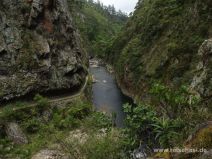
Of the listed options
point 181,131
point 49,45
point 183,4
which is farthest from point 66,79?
point 181,131

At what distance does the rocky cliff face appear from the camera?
6044 cm

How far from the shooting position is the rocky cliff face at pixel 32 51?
60.4 meters

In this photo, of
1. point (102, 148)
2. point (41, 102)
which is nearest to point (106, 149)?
point (102, 148)

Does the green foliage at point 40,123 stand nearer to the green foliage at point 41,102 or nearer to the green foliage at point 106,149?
the green foliage at point 41,102

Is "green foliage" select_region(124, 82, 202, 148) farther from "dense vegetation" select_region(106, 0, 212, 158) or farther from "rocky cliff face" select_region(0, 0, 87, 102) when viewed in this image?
"rocky cliff face" select_region(0, 0, 87, 102)

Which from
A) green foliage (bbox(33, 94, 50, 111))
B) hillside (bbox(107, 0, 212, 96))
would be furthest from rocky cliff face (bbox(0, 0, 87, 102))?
hillside (bbox(107, 0, 212, 96))

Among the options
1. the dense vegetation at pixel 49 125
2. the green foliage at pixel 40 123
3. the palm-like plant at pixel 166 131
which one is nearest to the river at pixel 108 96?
the dense vegetation at pixel 49 125

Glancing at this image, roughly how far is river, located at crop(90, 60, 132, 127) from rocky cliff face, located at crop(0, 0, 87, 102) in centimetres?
810

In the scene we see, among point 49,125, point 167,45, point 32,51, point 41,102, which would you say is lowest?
point 49,125

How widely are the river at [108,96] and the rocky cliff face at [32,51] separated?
8.10 meters

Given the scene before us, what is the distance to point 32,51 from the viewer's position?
205ft

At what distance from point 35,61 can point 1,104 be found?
8.61m

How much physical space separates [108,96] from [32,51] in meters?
23.9

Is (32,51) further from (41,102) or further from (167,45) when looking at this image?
(167,45)
